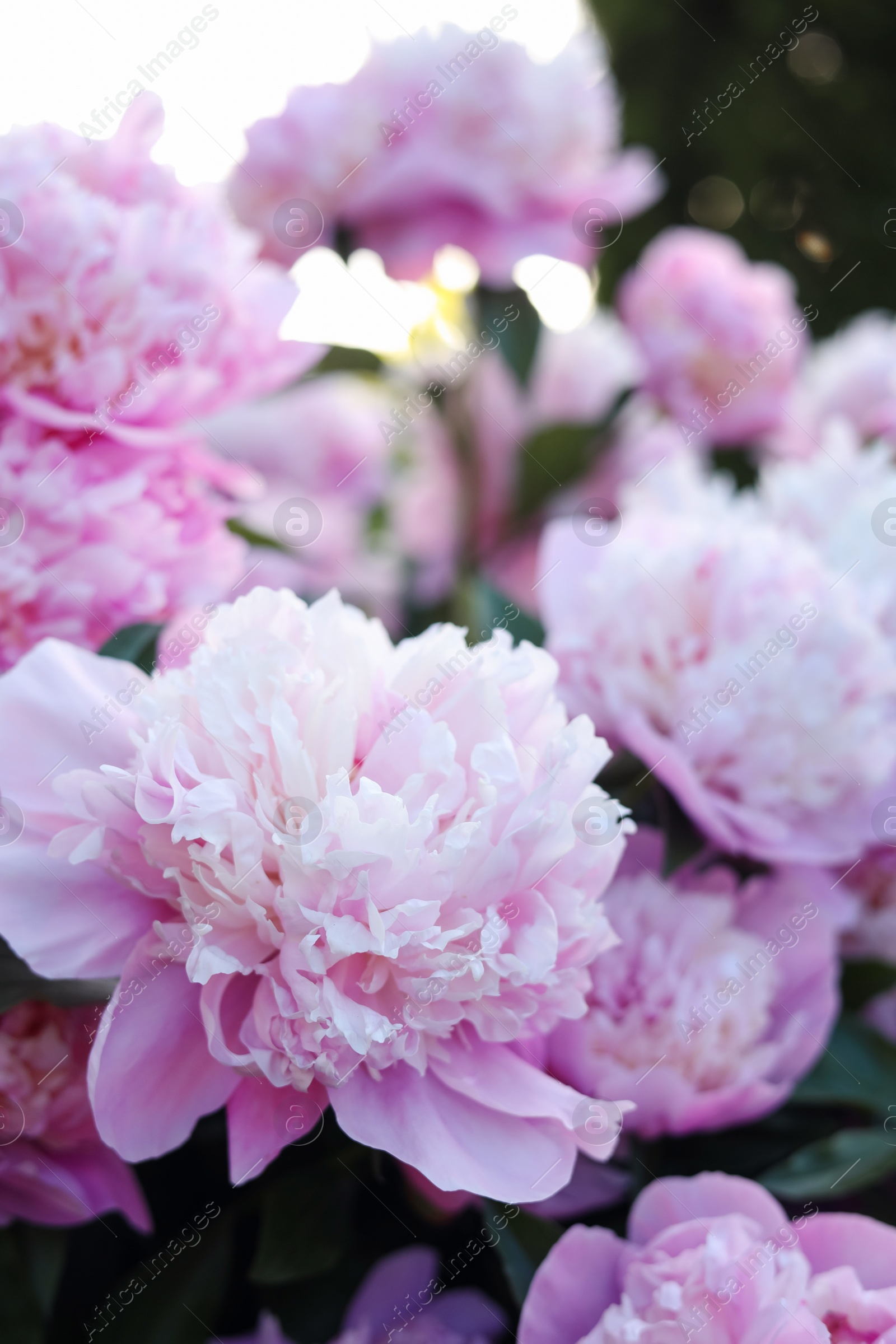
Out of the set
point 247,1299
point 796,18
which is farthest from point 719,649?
point 796,18

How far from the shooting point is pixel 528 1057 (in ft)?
1.22

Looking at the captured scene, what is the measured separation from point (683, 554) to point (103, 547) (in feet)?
0.84

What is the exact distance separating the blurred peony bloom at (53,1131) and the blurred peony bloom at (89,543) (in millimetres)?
137

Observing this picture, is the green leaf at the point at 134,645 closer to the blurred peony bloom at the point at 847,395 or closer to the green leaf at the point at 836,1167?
the green leaf at the point at 836,1167

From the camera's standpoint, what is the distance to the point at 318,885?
0.31 meters

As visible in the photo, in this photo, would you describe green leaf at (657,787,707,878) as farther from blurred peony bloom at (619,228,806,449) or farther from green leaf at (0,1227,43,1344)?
blurred peony bloom at (619,228,806,449)

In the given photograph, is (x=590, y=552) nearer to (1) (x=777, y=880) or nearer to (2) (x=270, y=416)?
(1) (x=777, y=880)

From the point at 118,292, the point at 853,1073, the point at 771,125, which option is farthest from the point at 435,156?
the point at 771,125

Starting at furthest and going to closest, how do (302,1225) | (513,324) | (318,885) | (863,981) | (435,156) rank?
(513,324), (435,156), (863,981), (302,1225), (318,885)

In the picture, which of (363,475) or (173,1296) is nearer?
(173,1296)

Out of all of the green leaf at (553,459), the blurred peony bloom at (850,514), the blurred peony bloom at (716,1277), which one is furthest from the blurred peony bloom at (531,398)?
the blurred peony bloom at (716,1277)

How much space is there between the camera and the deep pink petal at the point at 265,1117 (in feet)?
1.08

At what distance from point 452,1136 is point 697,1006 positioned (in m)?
0.15

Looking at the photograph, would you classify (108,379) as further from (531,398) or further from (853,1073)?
(531,398)
